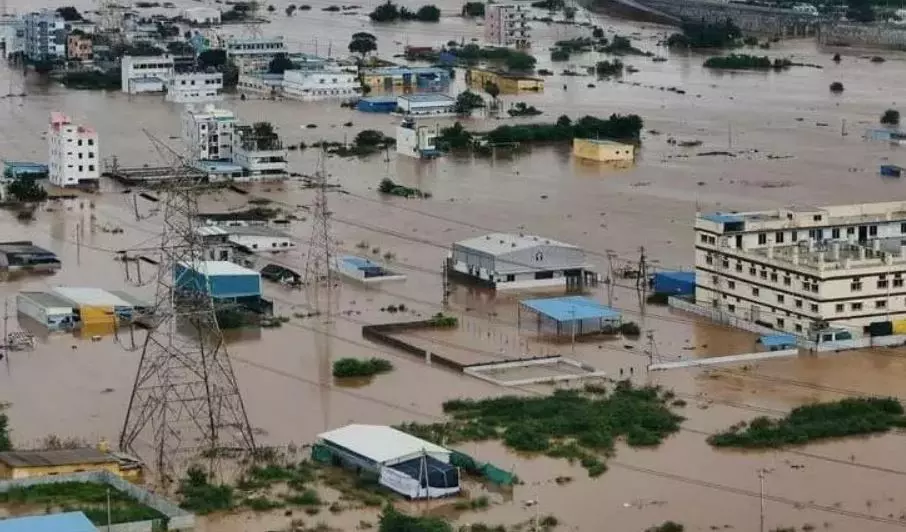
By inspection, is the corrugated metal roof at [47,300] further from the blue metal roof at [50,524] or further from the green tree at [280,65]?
the green tree at [280,65]

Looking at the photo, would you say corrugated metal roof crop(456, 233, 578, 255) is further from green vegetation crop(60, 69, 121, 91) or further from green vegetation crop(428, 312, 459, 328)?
green vegetation crop(60, 69, 121, 91)

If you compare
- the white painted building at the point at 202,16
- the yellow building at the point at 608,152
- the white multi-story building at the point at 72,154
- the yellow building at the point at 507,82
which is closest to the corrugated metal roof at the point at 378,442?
the white multi-story building at the point at 72,154

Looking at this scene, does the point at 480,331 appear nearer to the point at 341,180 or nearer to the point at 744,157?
the point at 341,180

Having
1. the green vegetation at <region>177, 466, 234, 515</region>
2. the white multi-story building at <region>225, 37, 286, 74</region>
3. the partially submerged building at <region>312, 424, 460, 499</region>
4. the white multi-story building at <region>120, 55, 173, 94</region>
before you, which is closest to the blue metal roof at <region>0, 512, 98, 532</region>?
the green vegetation at <region>177, 466, 234, 515</region>

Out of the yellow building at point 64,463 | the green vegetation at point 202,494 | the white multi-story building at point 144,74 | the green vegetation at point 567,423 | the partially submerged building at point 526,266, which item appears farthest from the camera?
the white multi-story building at point 144,74

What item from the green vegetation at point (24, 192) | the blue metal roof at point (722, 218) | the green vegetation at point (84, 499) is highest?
the blue metal roof at point (722, 218)

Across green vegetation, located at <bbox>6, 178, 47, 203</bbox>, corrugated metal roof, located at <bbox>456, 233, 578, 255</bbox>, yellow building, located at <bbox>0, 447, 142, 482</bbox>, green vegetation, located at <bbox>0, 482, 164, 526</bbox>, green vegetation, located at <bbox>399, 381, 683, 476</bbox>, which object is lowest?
green vegetation, located at <bbox>0, 482, 164, 526</bbox>

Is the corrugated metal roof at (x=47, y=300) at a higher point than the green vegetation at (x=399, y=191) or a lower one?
lower
